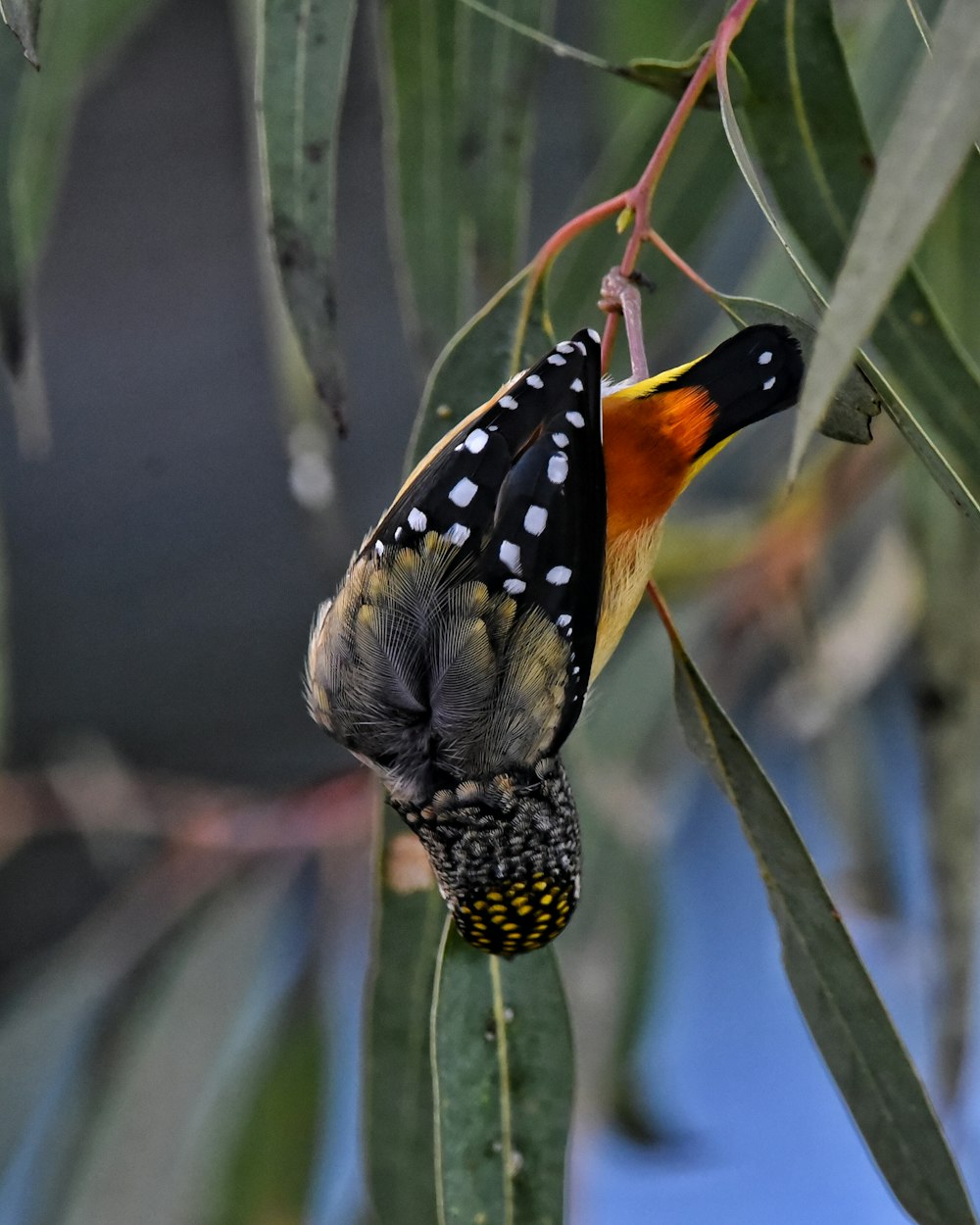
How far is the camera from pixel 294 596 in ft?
8.37

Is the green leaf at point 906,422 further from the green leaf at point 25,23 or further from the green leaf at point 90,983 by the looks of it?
the green leaf at point 90,983

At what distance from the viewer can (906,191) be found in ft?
1.29

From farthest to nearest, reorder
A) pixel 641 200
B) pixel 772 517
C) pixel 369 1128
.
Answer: pixel 772 517 < pixel 369 1128 < pixel 641 200

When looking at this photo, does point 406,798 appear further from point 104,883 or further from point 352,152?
point 104,883

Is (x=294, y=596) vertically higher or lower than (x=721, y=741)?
lower

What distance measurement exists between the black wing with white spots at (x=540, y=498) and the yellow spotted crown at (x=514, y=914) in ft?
0.31

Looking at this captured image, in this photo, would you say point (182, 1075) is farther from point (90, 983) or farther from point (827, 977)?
point (827, 977)

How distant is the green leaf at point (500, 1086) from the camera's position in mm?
691

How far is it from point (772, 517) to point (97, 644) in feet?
4.99

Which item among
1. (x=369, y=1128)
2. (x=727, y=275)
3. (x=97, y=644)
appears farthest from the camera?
(x=97, y=644)

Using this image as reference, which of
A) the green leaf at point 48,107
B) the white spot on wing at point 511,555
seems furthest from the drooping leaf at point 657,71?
the green leaf at point 48,107

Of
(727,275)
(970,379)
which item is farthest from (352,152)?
(970,379)

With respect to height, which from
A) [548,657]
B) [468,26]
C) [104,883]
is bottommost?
[104,883]

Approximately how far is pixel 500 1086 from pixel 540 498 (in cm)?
33
